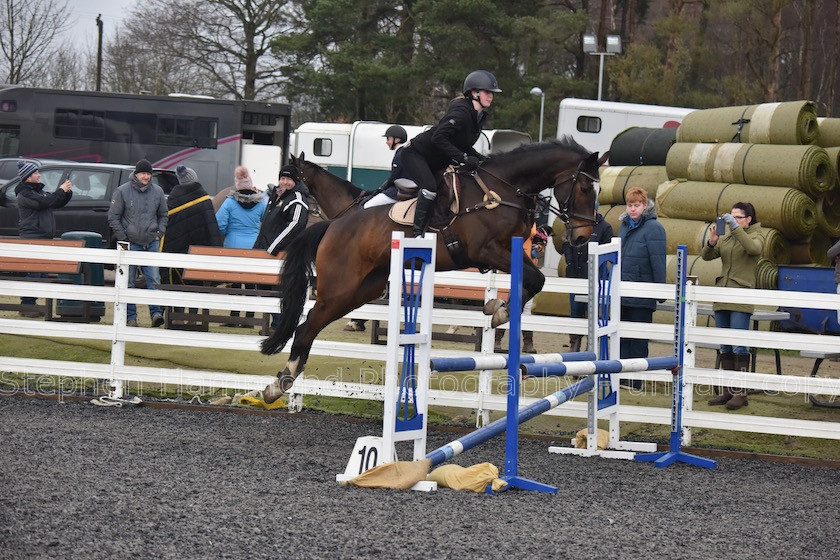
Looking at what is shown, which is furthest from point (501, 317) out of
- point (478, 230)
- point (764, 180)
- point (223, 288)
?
point (764, 180)

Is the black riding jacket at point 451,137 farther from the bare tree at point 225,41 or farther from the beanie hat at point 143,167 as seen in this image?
the bare tree at point 225,41

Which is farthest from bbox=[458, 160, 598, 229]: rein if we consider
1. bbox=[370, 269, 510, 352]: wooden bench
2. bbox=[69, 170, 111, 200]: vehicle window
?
bbox=[69, 170, 111, 200]: vehicle window

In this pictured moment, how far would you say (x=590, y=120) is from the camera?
21578mm

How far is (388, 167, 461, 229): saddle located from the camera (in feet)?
24.9

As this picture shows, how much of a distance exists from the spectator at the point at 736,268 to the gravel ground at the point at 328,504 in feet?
5.09

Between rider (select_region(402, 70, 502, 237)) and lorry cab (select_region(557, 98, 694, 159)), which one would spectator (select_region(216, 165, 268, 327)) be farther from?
lorry cab (select_region(557, 98, 694, 159))

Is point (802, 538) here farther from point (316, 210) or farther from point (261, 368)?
point (316, 210)

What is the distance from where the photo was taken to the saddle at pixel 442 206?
7578 millimetres

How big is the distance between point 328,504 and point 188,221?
292 inches

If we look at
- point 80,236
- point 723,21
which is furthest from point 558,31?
point 80,236

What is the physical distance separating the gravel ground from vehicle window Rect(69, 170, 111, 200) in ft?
33.3

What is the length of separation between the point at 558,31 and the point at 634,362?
90.3 ft

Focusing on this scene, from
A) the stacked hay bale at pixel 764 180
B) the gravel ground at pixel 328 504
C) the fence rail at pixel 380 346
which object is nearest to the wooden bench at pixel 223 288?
the fence rail at pixel 380 346

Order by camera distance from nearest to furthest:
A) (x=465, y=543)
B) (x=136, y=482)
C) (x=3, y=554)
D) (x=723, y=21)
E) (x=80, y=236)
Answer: (x=3, y=554) < (x=465, y=543) < (x=136, y=482) < (x=80, y=236) < (x=723, y=21)
